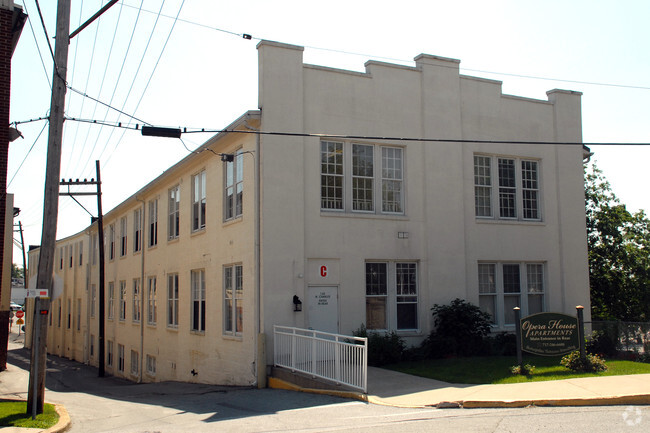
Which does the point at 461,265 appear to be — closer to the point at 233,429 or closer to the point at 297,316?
the point at 297,316

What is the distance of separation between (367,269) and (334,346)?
195 inches

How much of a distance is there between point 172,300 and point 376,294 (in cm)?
1003

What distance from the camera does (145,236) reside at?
28.8 metres

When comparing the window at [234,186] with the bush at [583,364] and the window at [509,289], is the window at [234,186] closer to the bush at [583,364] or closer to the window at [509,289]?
the window at [509,289]

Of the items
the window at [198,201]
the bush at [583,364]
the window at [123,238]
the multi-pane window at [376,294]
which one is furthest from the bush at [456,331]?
the window at [123,238]

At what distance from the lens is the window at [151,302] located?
27.2 metres

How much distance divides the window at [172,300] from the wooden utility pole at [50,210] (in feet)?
38.0

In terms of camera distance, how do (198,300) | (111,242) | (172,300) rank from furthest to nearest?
(111,242)
(172,300)
(198,300)

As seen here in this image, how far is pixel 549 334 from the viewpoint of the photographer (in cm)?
1478

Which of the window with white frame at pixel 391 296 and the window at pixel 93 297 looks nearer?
the window with white frame at pixel 391 296

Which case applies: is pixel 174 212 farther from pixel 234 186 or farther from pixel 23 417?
pixel 23 417

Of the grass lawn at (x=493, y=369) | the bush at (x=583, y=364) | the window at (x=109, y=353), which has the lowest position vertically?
the window at (x=109, y=353)

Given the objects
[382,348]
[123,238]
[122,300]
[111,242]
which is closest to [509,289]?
[382,348]

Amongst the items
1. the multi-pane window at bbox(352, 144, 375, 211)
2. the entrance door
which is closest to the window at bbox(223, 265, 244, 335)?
the entrance door
